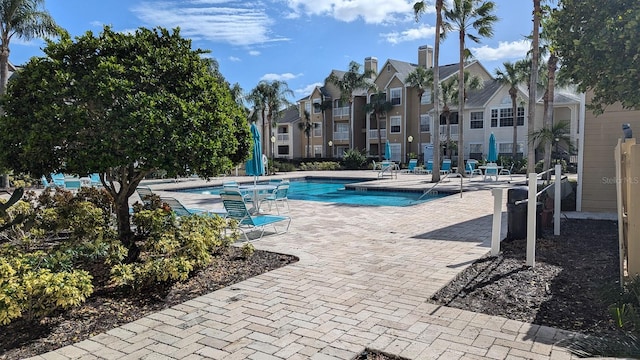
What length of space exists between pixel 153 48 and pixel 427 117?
37.6 meters

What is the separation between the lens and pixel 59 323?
4.13 metres

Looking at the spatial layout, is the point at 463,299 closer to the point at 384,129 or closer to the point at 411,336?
the point at 411,336

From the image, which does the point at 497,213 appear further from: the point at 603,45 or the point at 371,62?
the point at 371,62

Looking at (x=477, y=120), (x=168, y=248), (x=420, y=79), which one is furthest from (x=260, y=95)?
(x=168, y=248)

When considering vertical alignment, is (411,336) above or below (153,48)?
below

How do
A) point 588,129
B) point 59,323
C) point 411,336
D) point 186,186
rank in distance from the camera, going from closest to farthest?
1. point 411,336
2. point 59,323
3. point 588,129
4. point 186,186

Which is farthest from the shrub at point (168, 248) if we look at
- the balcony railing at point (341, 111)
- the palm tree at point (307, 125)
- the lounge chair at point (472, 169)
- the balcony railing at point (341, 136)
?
the palm tree at point (307, 125)

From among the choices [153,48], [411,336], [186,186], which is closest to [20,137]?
[153,48]

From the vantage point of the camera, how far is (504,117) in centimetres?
3600

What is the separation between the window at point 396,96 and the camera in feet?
139

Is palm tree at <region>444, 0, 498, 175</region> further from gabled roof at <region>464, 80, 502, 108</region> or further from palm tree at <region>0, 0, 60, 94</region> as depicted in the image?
palm tree at <region>0, 0, 60, 94</region>

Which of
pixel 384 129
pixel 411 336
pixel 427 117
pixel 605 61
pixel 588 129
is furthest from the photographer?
pixel 384 129

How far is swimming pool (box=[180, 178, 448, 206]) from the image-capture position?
16922mm

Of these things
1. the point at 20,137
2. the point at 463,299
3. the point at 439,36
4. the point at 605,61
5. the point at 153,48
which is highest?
the point at 439,36
